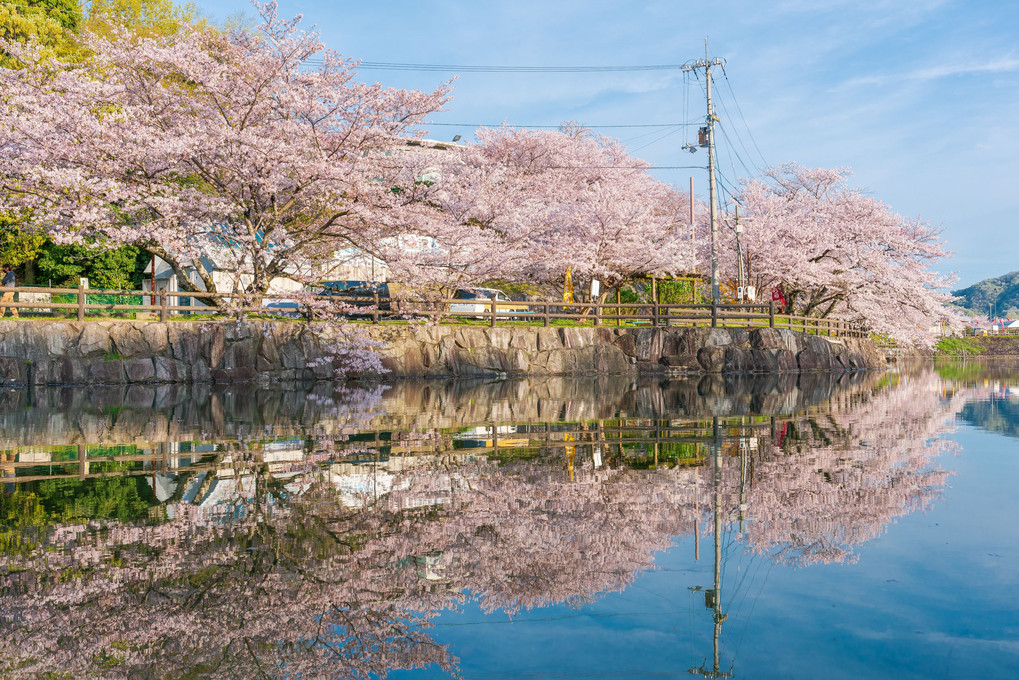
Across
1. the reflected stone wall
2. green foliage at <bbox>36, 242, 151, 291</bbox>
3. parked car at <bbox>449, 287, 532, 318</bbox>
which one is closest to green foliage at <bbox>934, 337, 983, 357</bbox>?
parked car at <bbox>449, 287, 532, 318</bbox>

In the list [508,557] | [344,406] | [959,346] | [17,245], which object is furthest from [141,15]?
[959,346]

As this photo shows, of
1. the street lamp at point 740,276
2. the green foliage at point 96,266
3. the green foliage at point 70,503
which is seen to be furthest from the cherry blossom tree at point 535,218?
the green foliage at point 70,503

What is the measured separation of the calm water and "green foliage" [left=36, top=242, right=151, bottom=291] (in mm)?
25045

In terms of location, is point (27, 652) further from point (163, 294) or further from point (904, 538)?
point (163, 294)

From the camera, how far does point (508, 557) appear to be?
441 centimetres

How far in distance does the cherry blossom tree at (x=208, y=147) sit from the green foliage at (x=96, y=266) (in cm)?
1107

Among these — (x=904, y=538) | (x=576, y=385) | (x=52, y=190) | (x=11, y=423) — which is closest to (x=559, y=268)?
(x=576, y=385)

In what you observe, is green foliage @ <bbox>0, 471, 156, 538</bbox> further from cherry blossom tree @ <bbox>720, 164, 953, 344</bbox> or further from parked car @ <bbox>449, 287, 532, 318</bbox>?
cherry blossom tree @ <bbox>720, 164, 953, 344</bbox>

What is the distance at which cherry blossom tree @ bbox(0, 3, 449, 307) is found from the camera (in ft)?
61.5

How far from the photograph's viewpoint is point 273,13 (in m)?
19.1

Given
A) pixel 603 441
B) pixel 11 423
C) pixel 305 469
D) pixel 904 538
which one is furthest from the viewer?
pixel 11 423

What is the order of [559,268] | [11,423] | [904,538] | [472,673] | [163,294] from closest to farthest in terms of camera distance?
[472,673]
[904,538]
[11,423]
[163,294]
[559,268]

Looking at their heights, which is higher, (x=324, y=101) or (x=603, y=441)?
(x=324, y=101)

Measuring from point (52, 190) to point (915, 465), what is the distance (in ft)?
65.9
